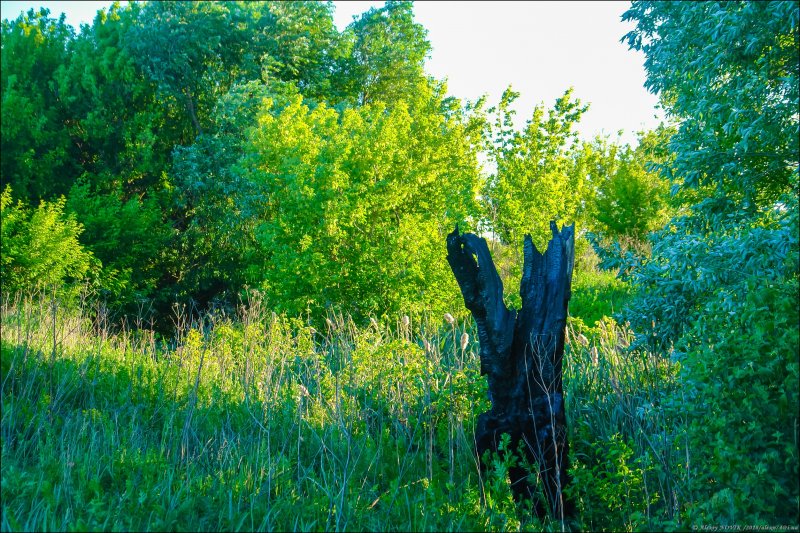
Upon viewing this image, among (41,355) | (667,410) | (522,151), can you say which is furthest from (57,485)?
(522,151)

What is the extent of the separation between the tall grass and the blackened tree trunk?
258 mm

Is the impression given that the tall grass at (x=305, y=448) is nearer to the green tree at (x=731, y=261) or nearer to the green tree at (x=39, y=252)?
the green tree at (x=731, y=261)

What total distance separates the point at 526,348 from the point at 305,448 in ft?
6.04

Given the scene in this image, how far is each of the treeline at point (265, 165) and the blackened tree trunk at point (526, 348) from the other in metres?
5.76

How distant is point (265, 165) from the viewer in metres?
14.4

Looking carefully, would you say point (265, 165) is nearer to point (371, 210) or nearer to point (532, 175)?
point (371, 210)

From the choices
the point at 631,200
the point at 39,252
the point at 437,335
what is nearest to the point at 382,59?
the point at 631,200

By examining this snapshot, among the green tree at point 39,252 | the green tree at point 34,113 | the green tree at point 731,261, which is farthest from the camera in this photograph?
the green tree at point 34,113

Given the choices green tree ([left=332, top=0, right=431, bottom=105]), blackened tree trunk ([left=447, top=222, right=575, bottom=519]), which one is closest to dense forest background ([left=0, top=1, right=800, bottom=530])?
blackened tree trunk ([left=447, top=222, right=575, bottom=519])

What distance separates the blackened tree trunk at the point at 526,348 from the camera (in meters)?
4.69

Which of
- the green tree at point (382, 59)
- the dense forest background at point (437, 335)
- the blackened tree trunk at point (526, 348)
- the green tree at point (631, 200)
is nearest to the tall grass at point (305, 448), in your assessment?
the dense forest background at point (437, 335)

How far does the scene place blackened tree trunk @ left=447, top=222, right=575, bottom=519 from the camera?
4.69 metres

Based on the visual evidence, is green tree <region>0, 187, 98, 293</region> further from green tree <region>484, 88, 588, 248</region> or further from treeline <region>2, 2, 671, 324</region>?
green tree <region>484, 88, 588, 248</region>

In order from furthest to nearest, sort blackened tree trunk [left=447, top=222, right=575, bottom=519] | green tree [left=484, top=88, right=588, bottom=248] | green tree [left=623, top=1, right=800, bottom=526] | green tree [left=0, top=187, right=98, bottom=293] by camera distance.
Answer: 1. green tree [left=0, top=187, right=98, bottom=293]
2. green tree [left=484, top=88, right=588, bottom=248]
3. blackened tree trunk [left=447, top=222, right=575, bottom=519]
4. green tree [left=623, top=1, right=800, bottom=526]
